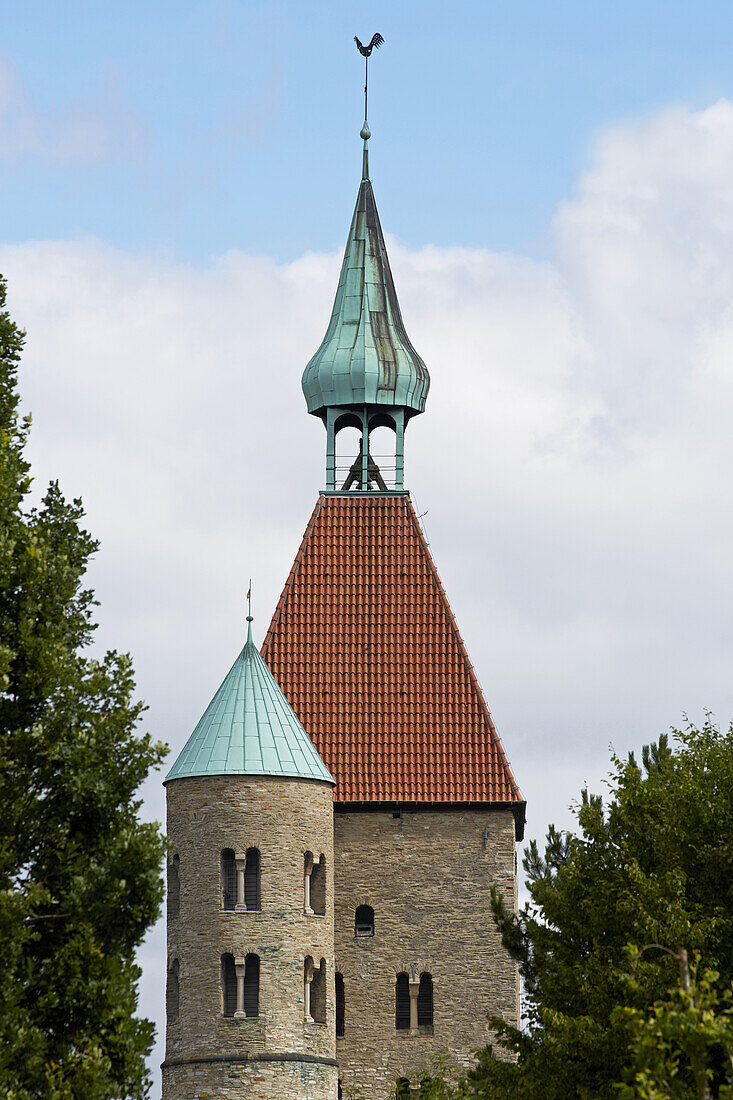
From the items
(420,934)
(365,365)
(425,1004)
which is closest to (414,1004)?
(425,1004)

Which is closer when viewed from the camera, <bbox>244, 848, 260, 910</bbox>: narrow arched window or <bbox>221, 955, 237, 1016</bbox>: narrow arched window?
<bbox>221, 955, 237, 1016</bbox>: narrow arched window

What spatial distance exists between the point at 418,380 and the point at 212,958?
62.0ft

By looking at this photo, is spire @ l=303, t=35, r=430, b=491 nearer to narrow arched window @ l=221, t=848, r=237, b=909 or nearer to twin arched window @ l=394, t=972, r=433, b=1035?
narrow arched window @ l=221, t=848, r=237, b=909

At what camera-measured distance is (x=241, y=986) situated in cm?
4622

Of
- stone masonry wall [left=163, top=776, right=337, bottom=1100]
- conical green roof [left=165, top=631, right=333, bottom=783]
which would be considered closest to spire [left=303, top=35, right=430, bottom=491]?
conical green roof [left=165, top=631, right=333, bottom=783]

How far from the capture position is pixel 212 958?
46.6 m

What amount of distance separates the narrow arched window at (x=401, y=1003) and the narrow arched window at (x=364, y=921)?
135 centimetres

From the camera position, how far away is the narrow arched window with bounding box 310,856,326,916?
48531 millimetres

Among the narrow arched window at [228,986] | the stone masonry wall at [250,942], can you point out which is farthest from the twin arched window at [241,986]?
the stone masonry wall at [250,942]

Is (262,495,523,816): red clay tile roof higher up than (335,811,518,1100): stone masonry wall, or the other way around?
(262,495,523,816): red clay tile roof

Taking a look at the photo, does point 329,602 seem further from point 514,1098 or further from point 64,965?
point 64,965

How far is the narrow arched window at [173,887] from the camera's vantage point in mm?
47875

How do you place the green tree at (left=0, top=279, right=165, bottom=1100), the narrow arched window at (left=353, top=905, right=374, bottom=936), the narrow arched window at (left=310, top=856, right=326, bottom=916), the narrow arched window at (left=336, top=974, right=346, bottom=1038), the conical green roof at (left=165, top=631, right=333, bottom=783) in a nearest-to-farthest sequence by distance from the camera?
the green tree at (left=0, top=279, right=165, bottom=1100) → the conical green roof at (left=165, top=631, right=333, bottom=783) → the narrow arched window at (left=310, top=856, right=326, bottom=916) → the narrow arched window at (left=336, top=974, right=346, bottom=1038) → the narrow arched window at (left=353, top=905, right=374, bottom=936)

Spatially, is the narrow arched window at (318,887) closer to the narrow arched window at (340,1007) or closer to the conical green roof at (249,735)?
the conical green roof at (249,735)
